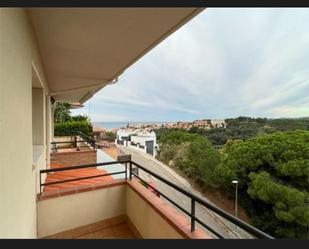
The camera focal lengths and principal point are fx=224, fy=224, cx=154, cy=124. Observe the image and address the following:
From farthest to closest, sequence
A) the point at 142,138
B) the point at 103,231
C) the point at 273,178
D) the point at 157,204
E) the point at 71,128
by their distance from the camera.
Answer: the point at 142,138 → the point at 273,178 → the point at 71,128 → the point at 103,231 → the point at 157,204

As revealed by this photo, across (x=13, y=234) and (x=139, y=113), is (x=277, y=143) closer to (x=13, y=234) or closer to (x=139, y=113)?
(x=139, y=113)

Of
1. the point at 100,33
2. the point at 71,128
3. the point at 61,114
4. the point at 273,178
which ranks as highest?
the point at 100,33

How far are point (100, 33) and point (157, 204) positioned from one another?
63.4 inches

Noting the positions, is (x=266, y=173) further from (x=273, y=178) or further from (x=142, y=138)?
(x=142, y=138)

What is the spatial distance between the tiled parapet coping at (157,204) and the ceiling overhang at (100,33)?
1.49 metres

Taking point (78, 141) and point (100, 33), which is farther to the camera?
point (78, 141)

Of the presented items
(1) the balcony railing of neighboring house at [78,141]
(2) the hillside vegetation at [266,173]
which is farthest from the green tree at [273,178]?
(1) the balcony railing of neighboring house at [78,141]

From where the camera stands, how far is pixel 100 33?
186 cm

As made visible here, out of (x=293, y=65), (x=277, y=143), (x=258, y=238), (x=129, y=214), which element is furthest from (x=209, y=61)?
(x=258, y=238)

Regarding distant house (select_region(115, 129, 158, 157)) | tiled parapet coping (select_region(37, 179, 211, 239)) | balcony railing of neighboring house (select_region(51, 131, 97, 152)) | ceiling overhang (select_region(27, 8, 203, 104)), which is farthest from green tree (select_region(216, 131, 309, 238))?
ceiling overhang (select_region(27, 8, 203, 104))

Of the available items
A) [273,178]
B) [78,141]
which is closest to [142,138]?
[273,178]

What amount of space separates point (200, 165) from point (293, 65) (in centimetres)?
916

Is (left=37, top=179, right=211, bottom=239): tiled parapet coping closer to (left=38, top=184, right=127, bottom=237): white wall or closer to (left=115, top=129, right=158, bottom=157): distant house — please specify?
(left=38, top=184, right=127, bottom=237): white wall

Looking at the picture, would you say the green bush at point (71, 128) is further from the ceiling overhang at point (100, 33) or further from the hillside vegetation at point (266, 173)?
the ceiling overhang at point (100, 33)
